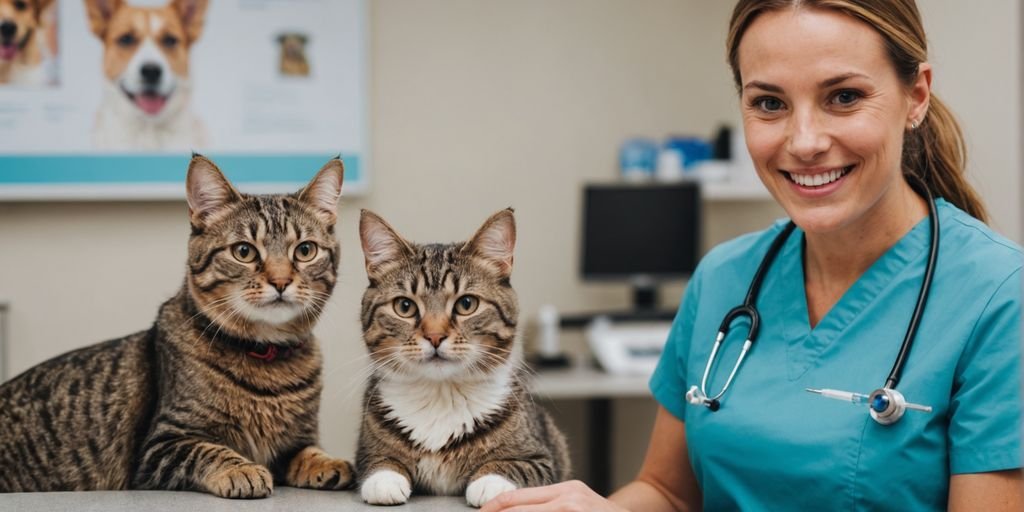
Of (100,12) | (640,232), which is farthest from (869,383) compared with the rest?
(100,12)

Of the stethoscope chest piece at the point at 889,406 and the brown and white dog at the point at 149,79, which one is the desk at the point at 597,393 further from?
the stethoscope chest piece at the point at 889,406

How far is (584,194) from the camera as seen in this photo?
348cm

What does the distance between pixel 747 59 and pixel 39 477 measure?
950mm

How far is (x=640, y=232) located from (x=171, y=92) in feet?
5.73

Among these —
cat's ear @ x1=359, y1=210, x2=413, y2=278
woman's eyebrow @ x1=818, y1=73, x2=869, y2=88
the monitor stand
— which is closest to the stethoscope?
woman's eyebrow @ x1=818, y1=73, x2=869, y2=88

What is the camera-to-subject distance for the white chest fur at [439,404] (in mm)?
1037

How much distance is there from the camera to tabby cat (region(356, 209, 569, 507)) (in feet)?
3.31

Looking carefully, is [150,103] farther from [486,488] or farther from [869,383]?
[869,383]

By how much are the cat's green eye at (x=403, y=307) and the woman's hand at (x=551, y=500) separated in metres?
0.22

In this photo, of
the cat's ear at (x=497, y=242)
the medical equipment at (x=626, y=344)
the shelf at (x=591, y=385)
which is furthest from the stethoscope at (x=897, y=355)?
the medical equipment at (x=626, y=344)

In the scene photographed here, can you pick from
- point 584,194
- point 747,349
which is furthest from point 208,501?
point 584,194

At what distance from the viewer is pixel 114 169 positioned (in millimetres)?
3135

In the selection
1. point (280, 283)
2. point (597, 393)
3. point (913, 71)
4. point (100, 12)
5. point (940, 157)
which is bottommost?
point (597, 393)

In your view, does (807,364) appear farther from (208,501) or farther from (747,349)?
(208,501)
